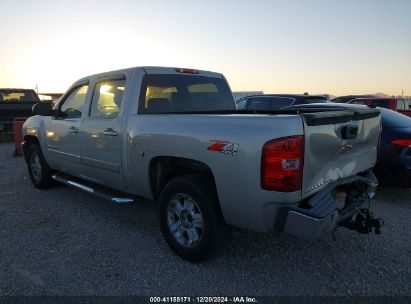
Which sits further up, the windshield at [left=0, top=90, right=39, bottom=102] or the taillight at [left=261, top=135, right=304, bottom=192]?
the windshield at [left=0, top=90, right=39, bottom=102]

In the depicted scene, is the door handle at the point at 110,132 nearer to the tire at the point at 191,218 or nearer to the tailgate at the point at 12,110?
the tire at the point at 191,218

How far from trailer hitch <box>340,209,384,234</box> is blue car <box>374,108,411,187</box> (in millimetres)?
2170

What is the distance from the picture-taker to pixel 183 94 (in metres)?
4.46

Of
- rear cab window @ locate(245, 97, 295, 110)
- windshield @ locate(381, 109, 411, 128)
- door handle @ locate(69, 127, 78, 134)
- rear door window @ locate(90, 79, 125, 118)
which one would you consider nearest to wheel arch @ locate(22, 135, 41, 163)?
door handle @ locate(69, 127, 78, 134)

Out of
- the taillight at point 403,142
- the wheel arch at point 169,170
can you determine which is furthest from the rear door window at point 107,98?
the taillight at point 403,142

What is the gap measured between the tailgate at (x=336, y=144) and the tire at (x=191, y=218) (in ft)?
2.87

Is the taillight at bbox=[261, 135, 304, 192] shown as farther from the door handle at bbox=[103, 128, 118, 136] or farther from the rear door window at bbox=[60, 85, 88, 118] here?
the rear door window at bbox=[60, 85, 88, 118]

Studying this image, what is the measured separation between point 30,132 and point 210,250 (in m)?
4.50

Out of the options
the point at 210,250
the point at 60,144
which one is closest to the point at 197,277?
the point at 210,250

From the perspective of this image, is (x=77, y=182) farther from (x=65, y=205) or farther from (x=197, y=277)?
(x=197, y=277)

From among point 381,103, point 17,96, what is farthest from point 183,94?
point 17,96

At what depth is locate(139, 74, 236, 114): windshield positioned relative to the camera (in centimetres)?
409

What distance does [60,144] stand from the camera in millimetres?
5258

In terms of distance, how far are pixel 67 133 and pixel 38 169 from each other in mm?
1595
